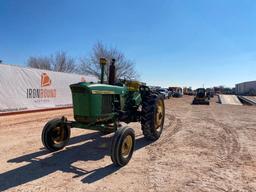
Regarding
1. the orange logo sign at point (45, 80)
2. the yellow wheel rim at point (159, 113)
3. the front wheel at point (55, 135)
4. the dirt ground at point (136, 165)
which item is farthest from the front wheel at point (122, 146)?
the orange logo sign at point (45, 80)

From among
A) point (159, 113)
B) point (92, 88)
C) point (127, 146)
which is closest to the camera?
point (127, 146)

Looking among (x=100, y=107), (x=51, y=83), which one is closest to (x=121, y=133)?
(x=100, y=107)

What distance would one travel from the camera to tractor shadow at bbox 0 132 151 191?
518cm

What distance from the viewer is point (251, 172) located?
579 cm

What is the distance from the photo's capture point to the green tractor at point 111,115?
6.19 m

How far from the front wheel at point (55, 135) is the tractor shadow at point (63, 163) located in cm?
18

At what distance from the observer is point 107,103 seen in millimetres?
7180

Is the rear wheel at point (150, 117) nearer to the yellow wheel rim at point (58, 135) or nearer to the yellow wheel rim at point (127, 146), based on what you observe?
the yellow wheel rim at point (127, 146)

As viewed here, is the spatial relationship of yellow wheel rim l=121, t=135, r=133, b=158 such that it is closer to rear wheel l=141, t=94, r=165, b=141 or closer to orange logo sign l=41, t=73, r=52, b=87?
rear wheel l=141, t=94, r=165, b=141

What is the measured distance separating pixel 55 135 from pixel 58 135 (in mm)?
93

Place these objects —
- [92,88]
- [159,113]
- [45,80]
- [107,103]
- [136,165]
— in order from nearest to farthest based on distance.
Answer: [136,165] < [92,88] < [107,103] < [159,113] < [45,80]

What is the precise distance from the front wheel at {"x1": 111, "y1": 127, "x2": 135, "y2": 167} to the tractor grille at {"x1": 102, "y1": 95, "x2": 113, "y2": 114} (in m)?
1.12

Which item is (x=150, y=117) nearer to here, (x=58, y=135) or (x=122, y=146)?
(x=122, y=146)

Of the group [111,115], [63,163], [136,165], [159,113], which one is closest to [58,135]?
[63,163]
